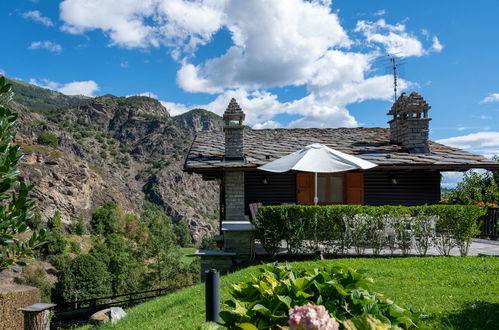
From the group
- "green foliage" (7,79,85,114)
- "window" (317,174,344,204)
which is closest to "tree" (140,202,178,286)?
"window" (317,174,344,204)

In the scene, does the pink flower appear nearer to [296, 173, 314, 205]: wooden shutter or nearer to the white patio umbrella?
the white patio umbrella

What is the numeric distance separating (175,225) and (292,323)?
9156 centimetres

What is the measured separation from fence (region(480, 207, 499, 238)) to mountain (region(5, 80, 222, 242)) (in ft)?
214

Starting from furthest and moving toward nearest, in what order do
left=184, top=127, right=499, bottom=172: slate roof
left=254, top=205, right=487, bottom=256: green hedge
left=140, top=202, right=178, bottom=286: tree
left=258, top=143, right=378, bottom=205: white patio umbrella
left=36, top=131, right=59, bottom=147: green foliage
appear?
left=36, top=131, right=59, bottom=147: green foliage < left=140, top=202, right=178, bottom=286: tree < left=184, top=127, right=499, bottom=172: slate roof < left=258, top=143, right=378, bottom=205: white patio umbrella < left=254, top=205, right=487, bottom=256: green hedge

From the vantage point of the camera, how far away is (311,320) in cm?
102

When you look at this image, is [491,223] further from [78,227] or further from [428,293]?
[78,227]

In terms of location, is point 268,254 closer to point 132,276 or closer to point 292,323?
point 292,323

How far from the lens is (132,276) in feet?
162

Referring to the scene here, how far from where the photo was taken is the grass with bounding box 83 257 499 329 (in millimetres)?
4207

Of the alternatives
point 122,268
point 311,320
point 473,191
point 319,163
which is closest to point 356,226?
point 319,163

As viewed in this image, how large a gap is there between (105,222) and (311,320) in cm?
7463

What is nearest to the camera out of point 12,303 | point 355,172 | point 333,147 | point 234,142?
point 12,303

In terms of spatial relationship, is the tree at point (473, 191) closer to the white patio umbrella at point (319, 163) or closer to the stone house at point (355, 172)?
the stone house at point (355, 172)

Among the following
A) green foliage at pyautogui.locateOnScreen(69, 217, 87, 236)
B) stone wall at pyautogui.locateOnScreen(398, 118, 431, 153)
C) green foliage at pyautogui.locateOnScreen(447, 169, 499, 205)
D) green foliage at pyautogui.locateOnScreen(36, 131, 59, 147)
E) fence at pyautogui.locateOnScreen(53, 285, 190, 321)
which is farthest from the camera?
green foliage at pyautogui.locateOnScreen(36, 131, 59, 147)
